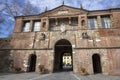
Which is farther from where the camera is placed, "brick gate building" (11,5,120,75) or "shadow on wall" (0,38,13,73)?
"shadow on wall" (0,38,13,73)

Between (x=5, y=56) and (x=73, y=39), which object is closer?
(x=73, y=39)

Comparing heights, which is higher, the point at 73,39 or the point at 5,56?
the point at 73,39

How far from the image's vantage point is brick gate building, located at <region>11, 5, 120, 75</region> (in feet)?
44.3

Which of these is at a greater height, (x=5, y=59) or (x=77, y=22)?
(x=77, y=22)

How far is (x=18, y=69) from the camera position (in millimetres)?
13891

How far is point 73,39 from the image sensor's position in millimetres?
14906

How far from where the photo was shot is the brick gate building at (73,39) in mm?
13516

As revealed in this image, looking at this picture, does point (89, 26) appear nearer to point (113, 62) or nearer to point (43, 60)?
point (113, 62)

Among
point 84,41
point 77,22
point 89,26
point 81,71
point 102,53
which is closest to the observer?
point 81,71

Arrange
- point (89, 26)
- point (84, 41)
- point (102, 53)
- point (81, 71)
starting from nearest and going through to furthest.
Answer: point (81, 71)
point (102, 53)
point (84, 41)
point (89, 26)

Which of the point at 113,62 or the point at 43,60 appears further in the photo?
the point at 43,60

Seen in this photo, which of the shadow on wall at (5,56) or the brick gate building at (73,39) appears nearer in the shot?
the brick gate building at (73,39)

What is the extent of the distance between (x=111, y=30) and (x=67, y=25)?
659cm

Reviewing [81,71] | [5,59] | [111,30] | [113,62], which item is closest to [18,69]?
[5,59]
